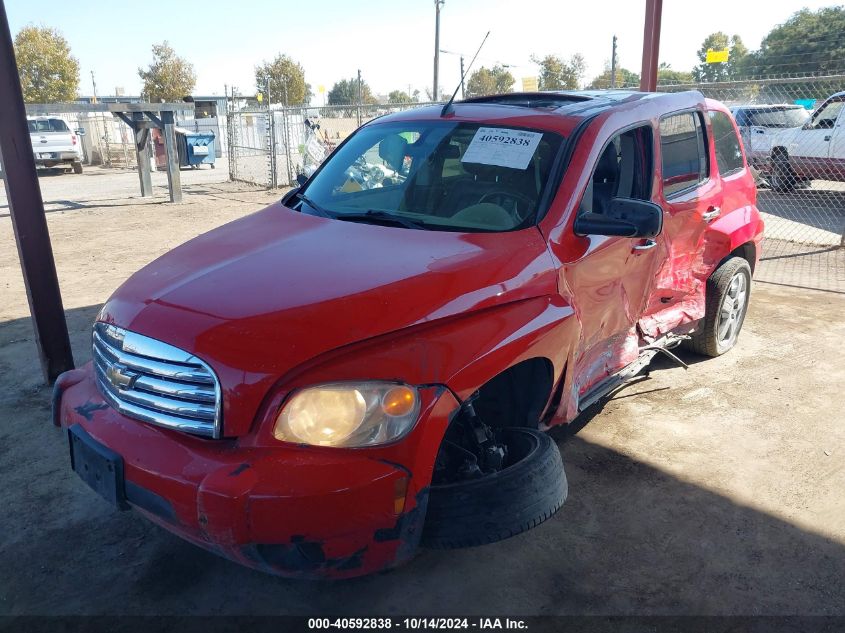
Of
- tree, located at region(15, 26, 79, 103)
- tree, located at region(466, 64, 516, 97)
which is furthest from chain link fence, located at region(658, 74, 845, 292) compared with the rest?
tree, located at region(15, 26, 79, 103)

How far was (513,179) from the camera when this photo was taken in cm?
325

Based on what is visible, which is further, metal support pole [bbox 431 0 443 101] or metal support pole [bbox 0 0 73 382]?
metal support pole [bbox 431 0 443 101]

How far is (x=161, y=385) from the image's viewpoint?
91.7 inches

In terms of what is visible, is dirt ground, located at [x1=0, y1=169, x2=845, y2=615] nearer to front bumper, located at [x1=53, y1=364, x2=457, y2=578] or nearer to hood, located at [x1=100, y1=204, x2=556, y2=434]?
front bumper, located at [x1=53, y1=364, x2=457, y2=578]

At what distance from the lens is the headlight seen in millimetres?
2176

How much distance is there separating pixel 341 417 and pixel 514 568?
1.17 metres

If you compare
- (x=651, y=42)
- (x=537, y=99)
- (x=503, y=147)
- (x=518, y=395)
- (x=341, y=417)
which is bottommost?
(x=518, y=395)

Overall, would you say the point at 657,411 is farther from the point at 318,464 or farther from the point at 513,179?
the point at 318,464

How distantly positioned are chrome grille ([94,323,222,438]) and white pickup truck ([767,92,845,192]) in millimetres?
12710

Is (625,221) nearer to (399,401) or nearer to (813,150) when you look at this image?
(399,401)

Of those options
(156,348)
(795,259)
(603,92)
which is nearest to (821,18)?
(795,259)

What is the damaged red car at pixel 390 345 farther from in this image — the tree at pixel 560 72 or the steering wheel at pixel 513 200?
the tree at pixel 560 72

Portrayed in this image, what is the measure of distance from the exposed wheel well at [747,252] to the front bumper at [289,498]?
3.58 metres

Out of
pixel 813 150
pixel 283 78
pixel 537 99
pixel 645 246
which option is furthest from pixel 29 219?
pixel 283 78
